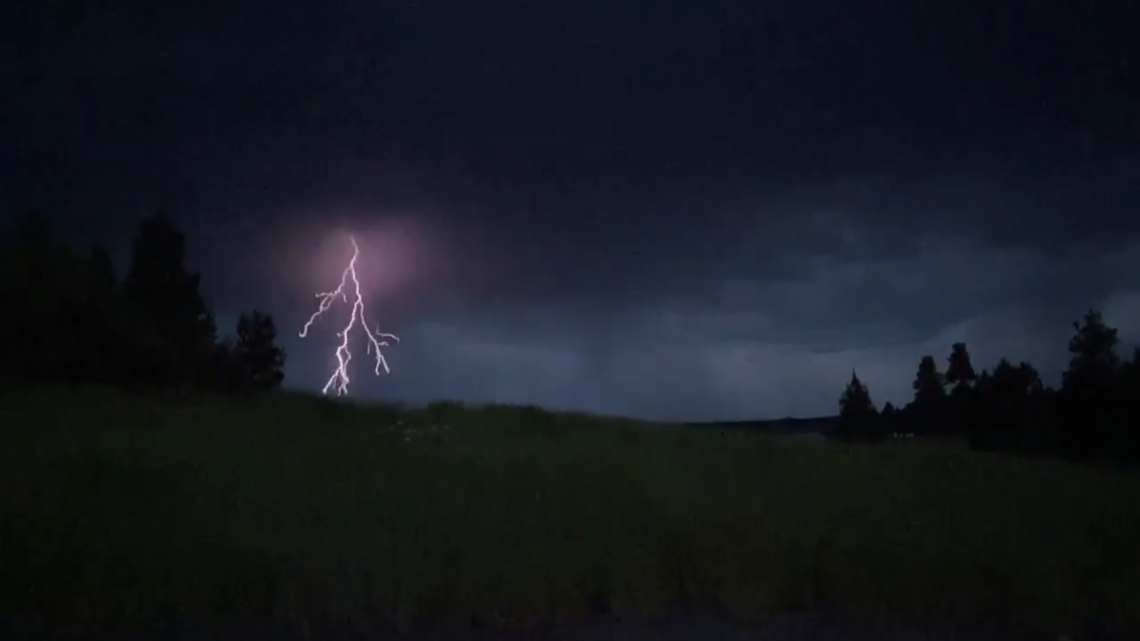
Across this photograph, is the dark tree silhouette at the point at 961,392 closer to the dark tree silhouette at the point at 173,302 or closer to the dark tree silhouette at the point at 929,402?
the dark tree silhouette at the point at 929,402

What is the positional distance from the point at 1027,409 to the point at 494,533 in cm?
2949

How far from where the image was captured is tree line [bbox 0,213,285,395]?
1094 inches

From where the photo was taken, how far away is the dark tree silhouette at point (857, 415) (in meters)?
45.6

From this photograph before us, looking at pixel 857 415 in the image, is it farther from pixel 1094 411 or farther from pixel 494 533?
pixel 494 533

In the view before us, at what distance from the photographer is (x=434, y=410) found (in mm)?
28422

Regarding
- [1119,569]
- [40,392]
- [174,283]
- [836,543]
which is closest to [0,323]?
[40,392]

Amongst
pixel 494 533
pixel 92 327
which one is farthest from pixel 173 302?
pixel 494 533

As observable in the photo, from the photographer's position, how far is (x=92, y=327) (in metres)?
28.8

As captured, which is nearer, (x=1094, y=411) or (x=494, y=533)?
(x=494, y=533)

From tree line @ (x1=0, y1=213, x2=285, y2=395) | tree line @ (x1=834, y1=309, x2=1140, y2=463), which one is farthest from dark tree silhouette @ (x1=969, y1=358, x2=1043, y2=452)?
tree line @ (x1=0, y1=213, x2=285, y2=395)

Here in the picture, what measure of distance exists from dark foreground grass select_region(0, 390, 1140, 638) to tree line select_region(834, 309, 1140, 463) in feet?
48.3

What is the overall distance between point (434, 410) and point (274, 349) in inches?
1021

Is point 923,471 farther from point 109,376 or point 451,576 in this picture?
point 109,376

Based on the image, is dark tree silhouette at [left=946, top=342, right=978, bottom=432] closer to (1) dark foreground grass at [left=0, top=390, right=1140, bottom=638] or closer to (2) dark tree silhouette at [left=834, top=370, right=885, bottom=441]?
(2) dark tree silhouette at [left=834, top=370, right=885, bottom=441]
